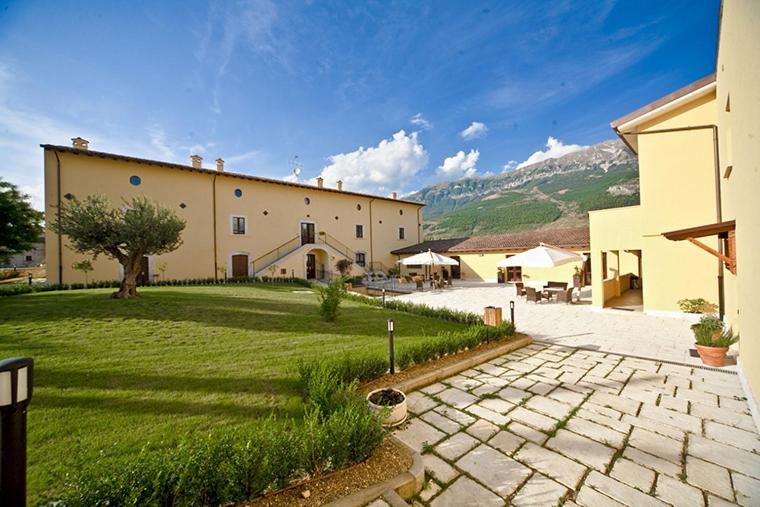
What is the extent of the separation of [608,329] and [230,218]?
1996 centimetres

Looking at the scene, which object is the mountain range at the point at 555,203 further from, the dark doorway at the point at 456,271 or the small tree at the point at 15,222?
the small tree at the point at 15,222

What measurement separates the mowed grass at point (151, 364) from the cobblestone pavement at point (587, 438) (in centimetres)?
182

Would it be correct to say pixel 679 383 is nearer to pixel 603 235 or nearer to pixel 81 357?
pixel 603 235

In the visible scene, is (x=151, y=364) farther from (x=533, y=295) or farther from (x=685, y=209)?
(x=685, y=209)

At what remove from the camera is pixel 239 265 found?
19.2 m

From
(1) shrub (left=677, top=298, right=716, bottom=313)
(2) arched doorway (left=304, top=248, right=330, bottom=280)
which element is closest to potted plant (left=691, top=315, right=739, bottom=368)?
(1) shrub (left=677, top=298, right=716, bottom=313)

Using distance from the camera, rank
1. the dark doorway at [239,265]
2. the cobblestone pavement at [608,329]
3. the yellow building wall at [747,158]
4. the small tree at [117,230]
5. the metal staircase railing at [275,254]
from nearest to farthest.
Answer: the yellow building wall at [747,158]
the cobblestone pavement at [608,329]
the small tree at [117,230]
the dark doorway at [239,265]
the metal staircase railing at [275,254]

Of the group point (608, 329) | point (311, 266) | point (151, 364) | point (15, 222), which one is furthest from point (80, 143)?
point (608, 329)

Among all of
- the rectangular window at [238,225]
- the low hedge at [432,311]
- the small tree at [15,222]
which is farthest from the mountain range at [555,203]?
the small tree at [15,222]

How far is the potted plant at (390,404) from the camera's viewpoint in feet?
10.0

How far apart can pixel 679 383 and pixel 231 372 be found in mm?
6583

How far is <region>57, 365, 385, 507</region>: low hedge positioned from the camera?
173cm

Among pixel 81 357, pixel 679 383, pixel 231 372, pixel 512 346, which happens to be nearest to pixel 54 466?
pixel 231 372

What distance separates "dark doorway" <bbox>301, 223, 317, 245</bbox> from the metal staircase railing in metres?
0.41
